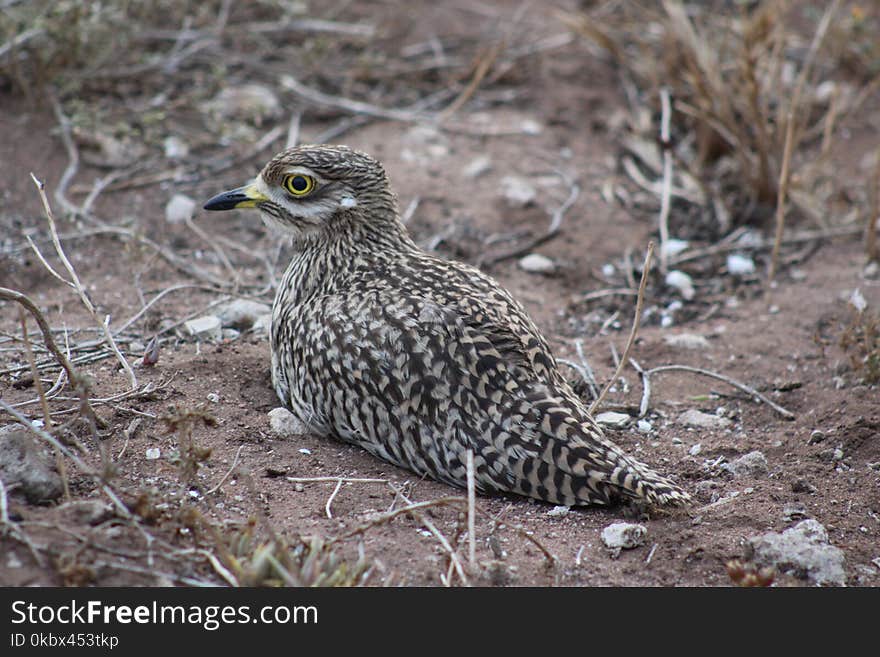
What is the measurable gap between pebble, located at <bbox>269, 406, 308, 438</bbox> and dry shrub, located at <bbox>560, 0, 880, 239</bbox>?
3199 mm

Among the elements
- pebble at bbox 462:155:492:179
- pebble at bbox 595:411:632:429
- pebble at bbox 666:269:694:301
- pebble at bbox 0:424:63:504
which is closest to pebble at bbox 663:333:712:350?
pebble at bbox 666:269:694:301

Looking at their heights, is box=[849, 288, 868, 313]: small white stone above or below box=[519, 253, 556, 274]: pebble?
above

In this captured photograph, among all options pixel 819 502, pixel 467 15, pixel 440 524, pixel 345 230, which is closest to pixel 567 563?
pixel 440 524

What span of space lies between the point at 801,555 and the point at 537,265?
9.89ft

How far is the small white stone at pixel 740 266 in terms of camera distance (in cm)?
646

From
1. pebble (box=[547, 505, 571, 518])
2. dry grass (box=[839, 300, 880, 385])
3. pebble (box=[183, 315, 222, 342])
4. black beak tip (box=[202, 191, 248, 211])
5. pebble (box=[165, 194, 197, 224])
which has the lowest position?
pebble (box=[183, 315, 222, 342])

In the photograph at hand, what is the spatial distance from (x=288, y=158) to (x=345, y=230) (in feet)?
1.38

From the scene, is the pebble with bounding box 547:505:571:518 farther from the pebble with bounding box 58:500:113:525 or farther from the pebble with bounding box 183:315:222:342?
the pebble with bounding box 183:315:222:342

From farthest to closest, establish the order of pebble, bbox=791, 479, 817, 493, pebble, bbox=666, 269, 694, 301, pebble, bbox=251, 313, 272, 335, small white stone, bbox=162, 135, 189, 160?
small white stone, bbox=162, 135, 189, 160 < pebble, bbox=666, 269, 694, 301 < pebble, bbox=251, 313, 272, 335 < pebble, bbox=791, 479, 817, 493

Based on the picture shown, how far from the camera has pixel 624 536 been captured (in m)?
3.91

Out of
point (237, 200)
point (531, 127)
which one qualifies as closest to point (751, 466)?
point (237, 200)

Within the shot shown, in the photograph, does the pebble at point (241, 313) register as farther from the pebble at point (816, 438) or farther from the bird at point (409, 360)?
the pebble at point (816, 438)

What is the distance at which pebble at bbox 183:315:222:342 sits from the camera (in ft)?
17.2
